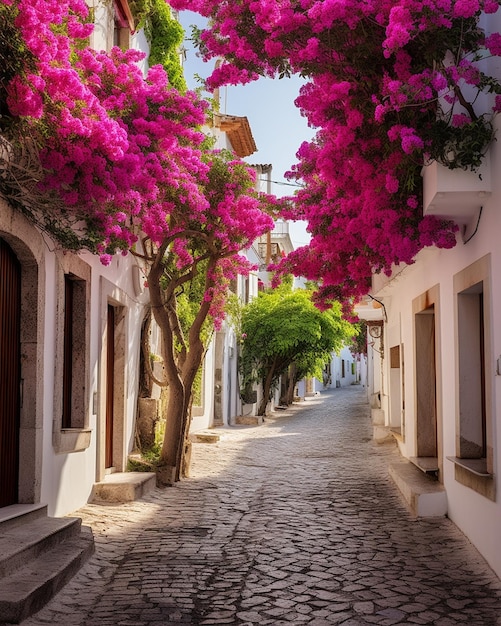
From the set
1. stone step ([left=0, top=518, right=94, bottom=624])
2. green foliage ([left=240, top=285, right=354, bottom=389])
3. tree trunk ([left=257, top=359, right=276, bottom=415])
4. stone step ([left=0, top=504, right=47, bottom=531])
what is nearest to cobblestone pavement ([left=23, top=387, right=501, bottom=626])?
stone step ([left=0, top=518, right=94, bottom=624])

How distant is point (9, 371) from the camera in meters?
7.09

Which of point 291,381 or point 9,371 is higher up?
point 9,371

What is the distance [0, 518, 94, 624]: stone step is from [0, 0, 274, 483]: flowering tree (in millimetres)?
2616

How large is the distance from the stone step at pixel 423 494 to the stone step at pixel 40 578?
11.6ft

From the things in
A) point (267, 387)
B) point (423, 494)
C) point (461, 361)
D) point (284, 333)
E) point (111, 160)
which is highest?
point (111, 160)

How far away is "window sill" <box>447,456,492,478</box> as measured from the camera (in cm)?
662

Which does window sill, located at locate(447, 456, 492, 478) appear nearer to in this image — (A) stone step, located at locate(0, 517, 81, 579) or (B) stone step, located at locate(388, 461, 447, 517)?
(B) stone step, located at locate(388, 461, 447, 517)

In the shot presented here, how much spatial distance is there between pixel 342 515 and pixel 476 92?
180 inches

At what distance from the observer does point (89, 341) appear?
9.37m

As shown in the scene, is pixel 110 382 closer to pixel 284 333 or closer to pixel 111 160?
pixel 111 160

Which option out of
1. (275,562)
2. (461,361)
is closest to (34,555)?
(275,562)

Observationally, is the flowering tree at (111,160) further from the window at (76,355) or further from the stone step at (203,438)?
the stone step at (203,438)

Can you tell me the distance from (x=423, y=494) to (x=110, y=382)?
15.8 ft

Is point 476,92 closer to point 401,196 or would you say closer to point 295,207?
point 401,196
